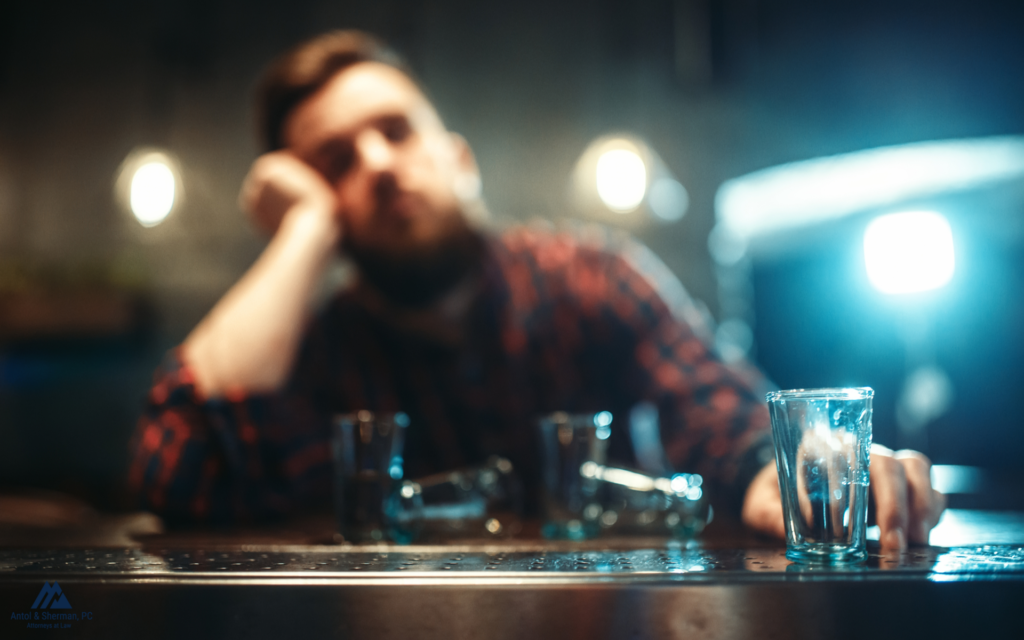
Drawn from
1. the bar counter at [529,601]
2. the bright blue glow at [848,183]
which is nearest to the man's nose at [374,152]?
the bar counter at [529,601]

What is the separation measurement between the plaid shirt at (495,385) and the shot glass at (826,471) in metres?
0.57

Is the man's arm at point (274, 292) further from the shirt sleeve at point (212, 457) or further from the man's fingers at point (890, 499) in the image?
the man's fingers at point (890, 499)

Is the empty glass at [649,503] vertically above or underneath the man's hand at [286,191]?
underneath

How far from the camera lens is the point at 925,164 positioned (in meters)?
3.09

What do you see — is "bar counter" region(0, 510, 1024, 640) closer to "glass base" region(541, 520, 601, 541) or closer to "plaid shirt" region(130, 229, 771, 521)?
"glass base" region(541, 520, 601, 541)

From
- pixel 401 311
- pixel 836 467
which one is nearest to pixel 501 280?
pixel 401 311

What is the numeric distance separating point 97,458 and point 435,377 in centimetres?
245

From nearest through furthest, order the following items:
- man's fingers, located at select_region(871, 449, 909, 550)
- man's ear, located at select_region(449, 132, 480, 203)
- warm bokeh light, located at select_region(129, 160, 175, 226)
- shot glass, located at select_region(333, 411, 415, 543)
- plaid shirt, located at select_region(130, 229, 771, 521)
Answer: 1. man's fingers, located at select_region(871, 449, 909, 550)
2. shot glass, located at select_region(333, 411, 415, 543)
3. plaid shirt, located at select_region(130, 229, 771, 521)
4. man's ear, located at select_region(449, 132, 480, 203)
5. warm bokeh light, located at select_region(129, 160, 175, 226)

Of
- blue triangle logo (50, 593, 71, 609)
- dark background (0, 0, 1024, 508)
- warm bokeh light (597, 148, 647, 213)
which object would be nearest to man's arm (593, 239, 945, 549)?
Result: blue triangle logo (50, 593, 71, 609)

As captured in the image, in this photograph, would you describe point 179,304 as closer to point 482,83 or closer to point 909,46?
point 482,83

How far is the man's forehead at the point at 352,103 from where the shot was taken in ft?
4.49

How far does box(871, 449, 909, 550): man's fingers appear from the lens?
0.56 m

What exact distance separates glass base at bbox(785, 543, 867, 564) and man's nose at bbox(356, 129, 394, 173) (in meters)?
1.04

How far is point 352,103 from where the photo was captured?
1.37m
